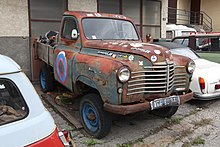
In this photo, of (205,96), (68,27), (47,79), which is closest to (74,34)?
(68,27)

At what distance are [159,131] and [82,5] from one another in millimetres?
6312

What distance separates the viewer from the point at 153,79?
3.91 m

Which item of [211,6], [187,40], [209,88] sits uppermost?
[211,6]

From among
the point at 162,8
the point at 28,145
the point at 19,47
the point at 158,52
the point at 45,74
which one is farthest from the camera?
the point at 162,8

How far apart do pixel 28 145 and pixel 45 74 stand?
5334 millimetres

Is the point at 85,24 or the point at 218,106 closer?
the point at 85,24

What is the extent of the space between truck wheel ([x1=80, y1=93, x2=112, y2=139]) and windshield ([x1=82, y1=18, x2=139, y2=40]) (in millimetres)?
1391

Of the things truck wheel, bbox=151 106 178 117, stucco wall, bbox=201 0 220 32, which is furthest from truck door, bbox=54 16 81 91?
stucco wall, bbox=201 0 220 32

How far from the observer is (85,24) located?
4.97 meters

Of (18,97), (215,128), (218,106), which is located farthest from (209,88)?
(18,97)

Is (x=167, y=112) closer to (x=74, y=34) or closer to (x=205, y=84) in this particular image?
(x=205, y=84)

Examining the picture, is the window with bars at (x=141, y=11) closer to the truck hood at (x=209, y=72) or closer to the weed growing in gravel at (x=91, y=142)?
the truck hood at (x=209, y=72)

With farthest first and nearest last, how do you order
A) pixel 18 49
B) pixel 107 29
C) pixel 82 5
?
1. pixel 82 5
2. pixel 18 49
3. pixel 107 29

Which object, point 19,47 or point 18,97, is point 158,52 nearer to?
point 18,97
